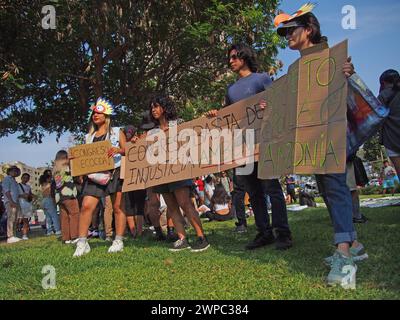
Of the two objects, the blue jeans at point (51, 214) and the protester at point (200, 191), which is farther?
the protester at point (200, 191)

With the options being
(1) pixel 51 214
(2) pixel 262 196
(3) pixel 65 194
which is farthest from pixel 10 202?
(2) pixel 262 196

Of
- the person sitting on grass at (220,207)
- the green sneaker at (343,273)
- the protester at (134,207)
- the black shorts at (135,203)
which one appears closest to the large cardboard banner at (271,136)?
the green sneaker at (343,273)

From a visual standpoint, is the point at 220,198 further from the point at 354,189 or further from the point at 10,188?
the point at 10,188

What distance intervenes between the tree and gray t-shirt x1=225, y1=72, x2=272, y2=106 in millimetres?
5080

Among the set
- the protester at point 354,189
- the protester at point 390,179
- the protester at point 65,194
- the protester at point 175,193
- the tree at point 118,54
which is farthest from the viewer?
the protester at point 390,179

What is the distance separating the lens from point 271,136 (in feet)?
12.1

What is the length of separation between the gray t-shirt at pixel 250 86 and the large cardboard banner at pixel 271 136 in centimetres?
13

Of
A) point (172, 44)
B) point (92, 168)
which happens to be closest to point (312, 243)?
point (92, 168)

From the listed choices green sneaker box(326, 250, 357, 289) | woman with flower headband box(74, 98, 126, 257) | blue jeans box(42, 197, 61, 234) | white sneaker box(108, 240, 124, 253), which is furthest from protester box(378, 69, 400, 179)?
blue jeans box(42, 197, 61, 234)

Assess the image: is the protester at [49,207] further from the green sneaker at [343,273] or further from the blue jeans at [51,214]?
the green sneaker at [343,273]

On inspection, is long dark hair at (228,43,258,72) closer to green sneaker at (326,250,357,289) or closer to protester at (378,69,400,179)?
protester at (378,69,400,179)

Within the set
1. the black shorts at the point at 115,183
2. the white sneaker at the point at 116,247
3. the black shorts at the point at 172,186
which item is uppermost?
the black shorts at the point at 115,183

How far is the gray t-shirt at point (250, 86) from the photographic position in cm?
422
